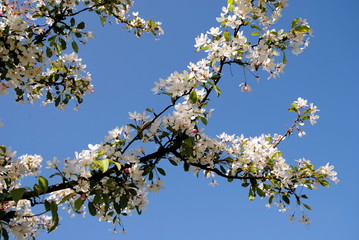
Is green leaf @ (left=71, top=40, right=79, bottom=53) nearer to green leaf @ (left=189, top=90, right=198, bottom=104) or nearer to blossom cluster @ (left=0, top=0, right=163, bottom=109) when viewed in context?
blossom cluster @ (left=0, top=0, right=163, bottom=109)

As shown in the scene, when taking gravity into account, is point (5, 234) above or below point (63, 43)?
Result: below

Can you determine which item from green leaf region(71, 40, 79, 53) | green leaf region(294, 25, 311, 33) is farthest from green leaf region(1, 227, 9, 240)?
green leaf region(294, 25, 311, 33)

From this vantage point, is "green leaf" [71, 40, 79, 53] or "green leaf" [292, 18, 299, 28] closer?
"green leaf" [292, 18, 299, 28]

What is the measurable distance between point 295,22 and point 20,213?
9.11 feet

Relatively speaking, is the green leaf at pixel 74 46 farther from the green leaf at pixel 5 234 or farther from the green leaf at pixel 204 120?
the green leaf at pixel 5 234

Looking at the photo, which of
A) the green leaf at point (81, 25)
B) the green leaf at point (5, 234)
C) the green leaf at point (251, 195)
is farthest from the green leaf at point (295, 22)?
the green leaf at point (5, 234)

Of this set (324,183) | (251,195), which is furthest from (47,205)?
(324,183)

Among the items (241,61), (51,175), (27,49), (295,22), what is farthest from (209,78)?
(27,49)

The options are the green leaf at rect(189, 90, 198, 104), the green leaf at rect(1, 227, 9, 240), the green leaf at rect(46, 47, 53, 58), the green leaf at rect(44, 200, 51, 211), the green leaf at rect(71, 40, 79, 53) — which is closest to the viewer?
the green leaf at rect(44, 200, 51, 211)

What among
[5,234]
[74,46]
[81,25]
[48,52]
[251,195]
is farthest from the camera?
[74,46]

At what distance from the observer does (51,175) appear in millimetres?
2326

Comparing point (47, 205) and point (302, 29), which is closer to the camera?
point (47, 205)

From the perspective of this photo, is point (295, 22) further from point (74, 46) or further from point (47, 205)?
point (47, 205)

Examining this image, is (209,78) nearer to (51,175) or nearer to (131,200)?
(131,200)
